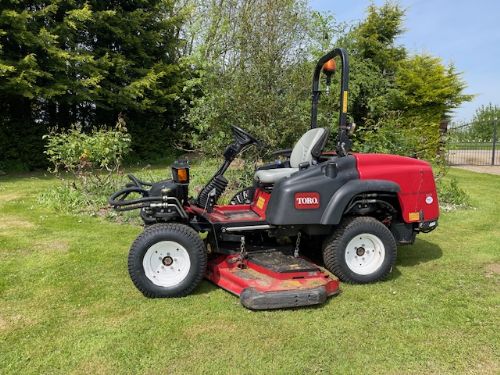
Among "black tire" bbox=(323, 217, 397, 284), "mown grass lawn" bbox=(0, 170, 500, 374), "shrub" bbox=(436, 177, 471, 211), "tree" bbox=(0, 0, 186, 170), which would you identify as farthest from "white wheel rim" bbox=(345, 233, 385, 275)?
"tree" bbox=(0, 0, 186, 170)

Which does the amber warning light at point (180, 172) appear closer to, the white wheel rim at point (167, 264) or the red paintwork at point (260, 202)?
the white wheel rim at point (167, 264)

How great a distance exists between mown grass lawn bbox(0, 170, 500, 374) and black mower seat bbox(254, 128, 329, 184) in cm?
114

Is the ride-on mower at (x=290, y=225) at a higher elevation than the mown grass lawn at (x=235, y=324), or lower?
higher

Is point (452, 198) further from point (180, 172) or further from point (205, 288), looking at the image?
point (180, 172)

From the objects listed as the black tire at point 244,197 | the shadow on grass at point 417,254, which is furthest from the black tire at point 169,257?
the shadow on grass at point 417,254

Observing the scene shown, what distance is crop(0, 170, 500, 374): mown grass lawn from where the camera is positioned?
2920mm

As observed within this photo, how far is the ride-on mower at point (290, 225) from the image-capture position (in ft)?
12.6

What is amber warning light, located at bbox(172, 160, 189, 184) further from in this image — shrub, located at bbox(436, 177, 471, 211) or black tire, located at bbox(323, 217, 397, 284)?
shrub, located at bbox(436, 177, 471, 211)

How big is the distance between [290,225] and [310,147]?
35.8 inches

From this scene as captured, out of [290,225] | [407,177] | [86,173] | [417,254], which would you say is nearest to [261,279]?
[290,225]

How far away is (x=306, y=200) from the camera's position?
3998 millimetres

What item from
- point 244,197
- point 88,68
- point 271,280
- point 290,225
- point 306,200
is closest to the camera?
point 271,280

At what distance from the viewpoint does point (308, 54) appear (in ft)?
30.3

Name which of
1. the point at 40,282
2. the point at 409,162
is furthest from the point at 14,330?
the point at 409,162
